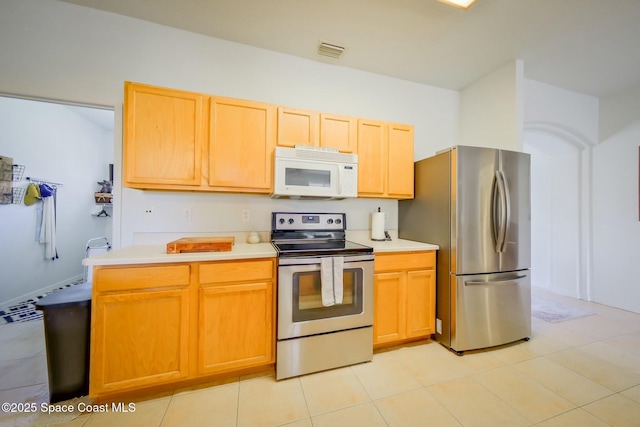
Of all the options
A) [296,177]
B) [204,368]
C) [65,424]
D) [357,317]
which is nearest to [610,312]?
[357,317]

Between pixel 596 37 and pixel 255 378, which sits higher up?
pixel 596 37

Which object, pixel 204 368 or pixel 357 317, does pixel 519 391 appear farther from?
pixel 204 368

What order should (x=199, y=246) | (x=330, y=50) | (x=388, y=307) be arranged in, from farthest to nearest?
(x=330, y=50) < (x=388, y=307) < (x=199, y=246)

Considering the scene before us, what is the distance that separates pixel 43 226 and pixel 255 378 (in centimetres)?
401

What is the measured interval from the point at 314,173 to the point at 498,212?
1.73 m

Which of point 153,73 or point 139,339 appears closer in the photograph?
point 139,339

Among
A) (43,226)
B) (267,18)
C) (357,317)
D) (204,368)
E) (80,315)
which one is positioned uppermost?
(267,18)

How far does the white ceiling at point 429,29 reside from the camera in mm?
2025

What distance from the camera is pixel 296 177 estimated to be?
2.20 m

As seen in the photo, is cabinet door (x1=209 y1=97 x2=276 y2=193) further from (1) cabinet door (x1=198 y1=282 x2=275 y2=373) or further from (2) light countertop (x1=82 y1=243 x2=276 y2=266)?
(1) cabinet door (x1=198 y1=282 x2=275 y2=373)

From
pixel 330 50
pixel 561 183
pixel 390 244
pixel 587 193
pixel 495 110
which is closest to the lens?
pixel 390 244

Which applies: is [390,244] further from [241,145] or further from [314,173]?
[241,145]

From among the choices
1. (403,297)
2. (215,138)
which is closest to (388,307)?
(403,297)

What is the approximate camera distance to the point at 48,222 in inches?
140
